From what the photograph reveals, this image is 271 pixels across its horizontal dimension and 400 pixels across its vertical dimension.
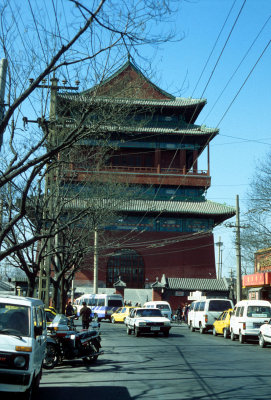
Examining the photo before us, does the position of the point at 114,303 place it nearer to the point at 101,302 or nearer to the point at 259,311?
the point at 101,302

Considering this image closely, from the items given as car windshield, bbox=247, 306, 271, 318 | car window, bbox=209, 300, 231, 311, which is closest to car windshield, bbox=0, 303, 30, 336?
car windshield, bbox=247, 306, 271, 318

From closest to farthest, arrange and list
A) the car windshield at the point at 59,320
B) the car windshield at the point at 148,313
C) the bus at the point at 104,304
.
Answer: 1. the car windshield at the point at 59,320
2. the car windshield at the point at 148,313
3. the bus at the point at 104,304

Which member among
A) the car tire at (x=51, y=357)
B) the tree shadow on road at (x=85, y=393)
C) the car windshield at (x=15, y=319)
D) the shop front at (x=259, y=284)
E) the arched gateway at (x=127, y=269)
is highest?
the arched gateway at (x=127, y=269)

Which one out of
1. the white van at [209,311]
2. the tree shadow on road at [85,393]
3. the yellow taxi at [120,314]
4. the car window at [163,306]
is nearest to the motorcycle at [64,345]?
the tree shadow on road at [85,393]

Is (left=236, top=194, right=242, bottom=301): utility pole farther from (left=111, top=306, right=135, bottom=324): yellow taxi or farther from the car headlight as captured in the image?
the car headlight

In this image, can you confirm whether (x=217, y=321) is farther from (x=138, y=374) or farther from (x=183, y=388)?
(x=183, y=388)

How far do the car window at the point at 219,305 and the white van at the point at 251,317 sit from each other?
5.27m

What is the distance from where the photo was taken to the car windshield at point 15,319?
8.75 m

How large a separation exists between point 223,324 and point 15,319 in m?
18.7

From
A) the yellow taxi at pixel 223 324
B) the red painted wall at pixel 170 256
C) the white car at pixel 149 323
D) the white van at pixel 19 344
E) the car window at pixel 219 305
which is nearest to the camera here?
the white van at pixel 19 344

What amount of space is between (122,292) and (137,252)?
4.75 meters

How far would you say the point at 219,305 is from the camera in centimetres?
2888

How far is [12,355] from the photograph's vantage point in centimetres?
805

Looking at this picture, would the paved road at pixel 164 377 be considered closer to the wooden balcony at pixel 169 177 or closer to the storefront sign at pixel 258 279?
the storefront sign at pixel 258 279
